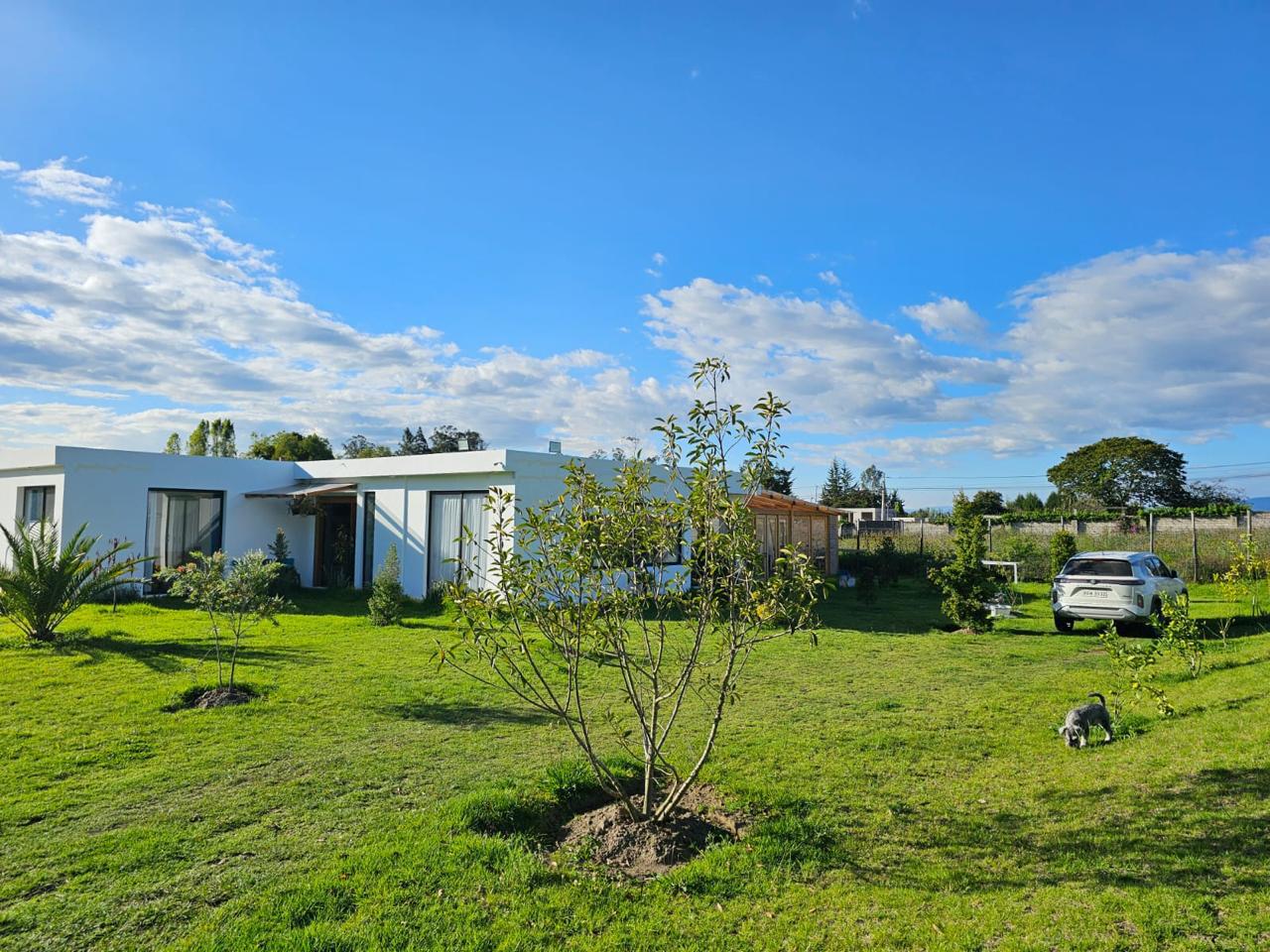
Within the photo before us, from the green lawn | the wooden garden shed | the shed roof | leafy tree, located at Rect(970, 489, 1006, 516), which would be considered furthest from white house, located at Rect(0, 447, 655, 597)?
leafy tree, located at Rect(970, 489, 1006, 516)

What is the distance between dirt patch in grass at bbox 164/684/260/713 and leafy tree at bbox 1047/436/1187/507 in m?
50.2

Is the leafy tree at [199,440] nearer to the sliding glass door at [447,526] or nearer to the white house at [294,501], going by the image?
the white house at [294,501]

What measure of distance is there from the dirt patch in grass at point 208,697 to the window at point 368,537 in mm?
10075

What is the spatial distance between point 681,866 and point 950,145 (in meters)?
10.6

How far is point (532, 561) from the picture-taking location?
4.43 m

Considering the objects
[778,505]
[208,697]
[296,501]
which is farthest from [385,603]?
[778,505]

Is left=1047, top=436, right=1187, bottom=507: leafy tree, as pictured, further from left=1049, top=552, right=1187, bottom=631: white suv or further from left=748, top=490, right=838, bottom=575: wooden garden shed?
left=1049, top=552, right=1187, bottom=631: white suv

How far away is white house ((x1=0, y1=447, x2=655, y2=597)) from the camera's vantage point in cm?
1612

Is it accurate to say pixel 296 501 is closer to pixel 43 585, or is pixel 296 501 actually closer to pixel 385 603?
pixel 385 603

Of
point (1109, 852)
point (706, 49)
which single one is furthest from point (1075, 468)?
point (1109, 852)

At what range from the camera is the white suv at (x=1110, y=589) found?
1260 centimetres

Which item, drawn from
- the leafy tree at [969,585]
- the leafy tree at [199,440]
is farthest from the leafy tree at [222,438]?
the leafy tree at [969,585]

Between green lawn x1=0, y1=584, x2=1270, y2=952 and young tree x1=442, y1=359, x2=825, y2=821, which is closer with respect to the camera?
green lawn x1=0, y1=584, x2=1270, y2=952

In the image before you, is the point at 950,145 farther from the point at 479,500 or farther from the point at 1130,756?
the point at 479,500
